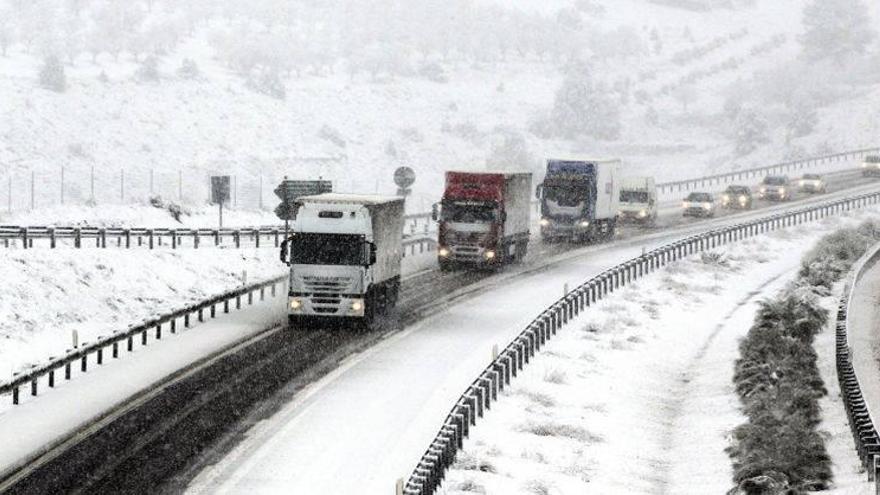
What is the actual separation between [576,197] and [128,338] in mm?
31539

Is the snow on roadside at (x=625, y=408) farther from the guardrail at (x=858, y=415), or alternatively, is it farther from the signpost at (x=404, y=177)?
the signpost at (x=404, y=177)

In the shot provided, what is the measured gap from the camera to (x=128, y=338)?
36.2m

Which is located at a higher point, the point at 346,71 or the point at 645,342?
the point at 346,71

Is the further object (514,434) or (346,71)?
(346,71)

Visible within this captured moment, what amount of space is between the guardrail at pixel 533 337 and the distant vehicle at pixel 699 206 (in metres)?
4.37

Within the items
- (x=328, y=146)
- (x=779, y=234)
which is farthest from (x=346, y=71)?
(x=779, y=234)

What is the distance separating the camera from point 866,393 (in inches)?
1292

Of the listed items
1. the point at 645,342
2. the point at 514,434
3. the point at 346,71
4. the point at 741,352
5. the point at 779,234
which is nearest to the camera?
the point at 514,434

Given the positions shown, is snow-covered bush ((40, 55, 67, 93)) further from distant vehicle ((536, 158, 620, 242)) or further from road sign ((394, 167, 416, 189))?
road sign ((394, 167, 416, 189))

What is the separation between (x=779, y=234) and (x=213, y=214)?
Result: 2942 centimetres

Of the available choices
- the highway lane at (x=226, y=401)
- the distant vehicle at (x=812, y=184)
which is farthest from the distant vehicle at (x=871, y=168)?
the highway lane at (x=226, y=401)

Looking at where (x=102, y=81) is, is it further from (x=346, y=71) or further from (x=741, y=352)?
(x=741, y=352)

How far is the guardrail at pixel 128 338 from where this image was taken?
100 ft

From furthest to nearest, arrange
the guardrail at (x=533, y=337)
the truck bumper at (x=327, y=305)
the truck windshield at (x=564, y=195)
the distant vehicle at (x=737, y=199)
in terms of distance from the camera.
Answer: the distant vehicle at (x=737, y=199)
the truck windshield at (x=564, y=195)
the truck bumper at (x=327, y=305)
the guardrail at (x=533, y=337)
